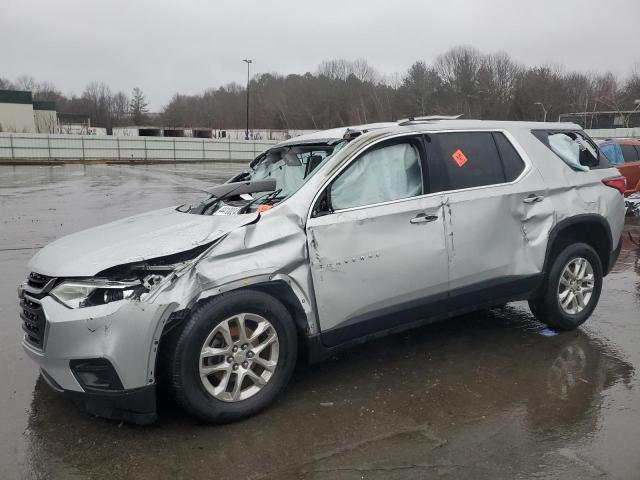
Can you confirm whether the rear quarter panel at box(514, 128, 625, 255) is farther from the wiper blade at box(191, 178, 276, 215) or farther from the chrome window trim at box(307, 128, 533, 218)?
the wiper blade at box(191, 178, 276, 215)

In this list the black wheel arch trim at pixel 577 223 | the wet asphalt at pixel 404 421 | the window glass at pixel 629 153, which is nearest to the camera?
the wet asphalt at pixel 404 421

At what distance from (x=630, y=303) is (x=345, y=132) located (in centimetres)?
364

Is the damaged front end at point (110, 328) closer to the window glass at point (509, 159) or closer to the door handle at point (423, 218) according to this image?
the door handle at point (423, 218)

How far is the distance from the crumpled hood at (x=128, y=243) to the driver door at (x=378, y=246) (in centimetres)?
55

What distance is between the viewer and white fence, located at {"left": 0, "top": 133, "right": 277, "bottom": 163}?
3784 centimetres

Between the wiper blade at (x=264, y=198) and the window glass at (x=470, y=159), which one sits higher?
the window glass at (x=470, y=159)

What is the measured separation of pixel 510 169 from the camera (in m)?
4.42

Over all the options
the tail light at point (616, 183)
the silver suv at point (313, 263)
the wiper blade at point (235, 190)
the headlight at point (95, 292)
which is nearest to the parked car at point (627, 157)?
the tail light at point (616, 183)

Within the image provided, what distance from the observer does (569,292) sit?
15.5ft

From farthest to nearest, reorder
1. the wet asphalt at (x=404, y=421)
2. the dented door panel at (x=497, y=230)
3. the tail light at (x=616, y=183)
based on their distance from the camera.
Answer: the tail light at (x=616, y=183)
the dented door panel at (x=497, y=230)
the wet asphalt at (x=404, y=421)

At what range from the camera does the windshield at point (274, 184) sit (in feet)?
12.8

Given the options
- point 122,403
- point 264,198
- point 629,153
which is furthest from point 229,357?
point 629,153

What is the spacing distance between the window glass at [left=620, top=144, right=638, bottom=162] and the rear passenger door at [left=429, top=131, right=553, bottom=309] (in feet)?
29.6

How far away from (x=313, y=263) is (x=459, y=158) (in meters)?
1.57
